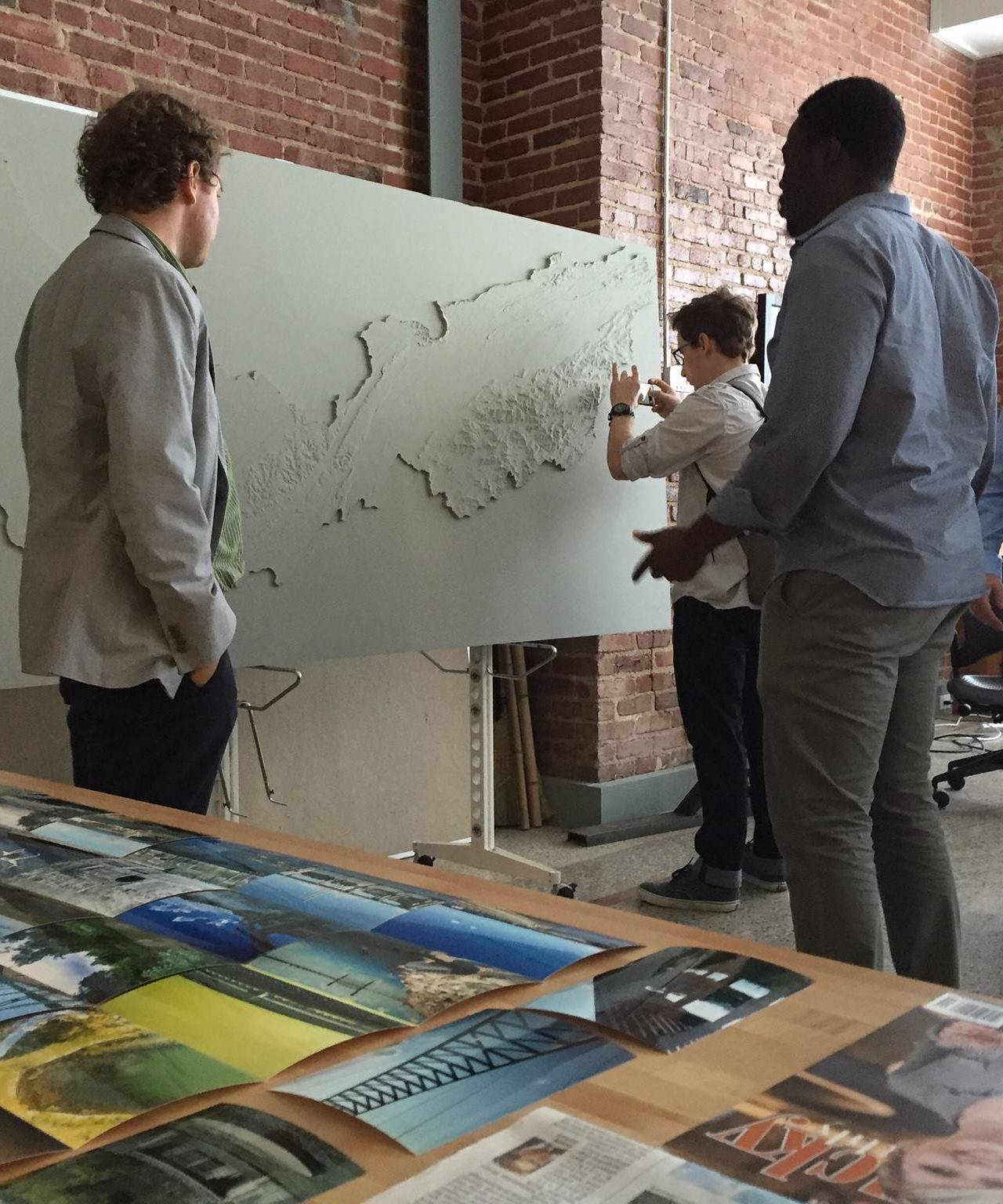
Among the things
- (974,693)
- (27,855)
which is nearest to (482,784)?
(974,693)

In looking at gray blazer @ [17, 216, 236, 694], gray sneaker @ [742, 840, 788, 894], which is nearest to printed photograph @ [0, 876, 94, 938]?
gray blazer @ [17, 216, 236, 694]

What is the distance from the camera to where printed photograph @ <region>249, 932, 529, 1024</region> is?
0.77 m

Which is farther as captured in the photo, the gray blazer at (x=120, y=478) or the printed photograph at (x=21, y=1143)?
the gray blazer at (x=120, y=478)

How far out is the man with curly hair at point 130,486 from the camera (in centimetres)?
165

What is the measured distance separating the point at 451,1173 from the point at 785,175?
164 cm

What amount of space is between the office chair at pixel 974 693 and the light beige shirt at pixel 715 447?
1.83m

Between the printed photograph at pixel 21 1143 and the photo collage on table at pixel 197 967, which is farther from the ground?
the photo collage on table at pixel 197 967

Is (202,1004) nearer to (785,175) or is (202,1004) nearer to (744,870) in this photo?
(785,175)

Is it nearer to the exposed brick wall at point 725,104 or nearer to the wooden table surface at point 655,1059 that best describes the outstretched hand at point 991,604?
the wooden table surface at point 655,1059

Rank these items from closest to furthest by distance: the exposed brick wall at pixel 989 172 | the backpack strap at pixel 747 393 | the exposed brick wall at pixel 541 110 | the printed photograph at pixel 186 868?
the printed photograph at pixel 186 868, the backpack strap at pixel 747 393, the exposed brick wall at pixel 541 110, the exposed brick wall at pixel 989 172

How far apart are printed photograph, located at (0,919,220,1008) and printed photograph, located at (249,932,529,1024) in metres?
0.06

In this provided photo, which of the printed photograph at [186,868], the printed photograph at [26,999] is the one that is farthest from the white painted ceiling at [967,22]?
the printed photograph at [26,999]

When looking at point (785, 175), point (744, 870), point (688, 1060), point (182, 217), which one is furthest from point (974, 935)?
point (688, 1060)

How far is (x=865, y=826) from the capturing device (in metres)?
1.78
